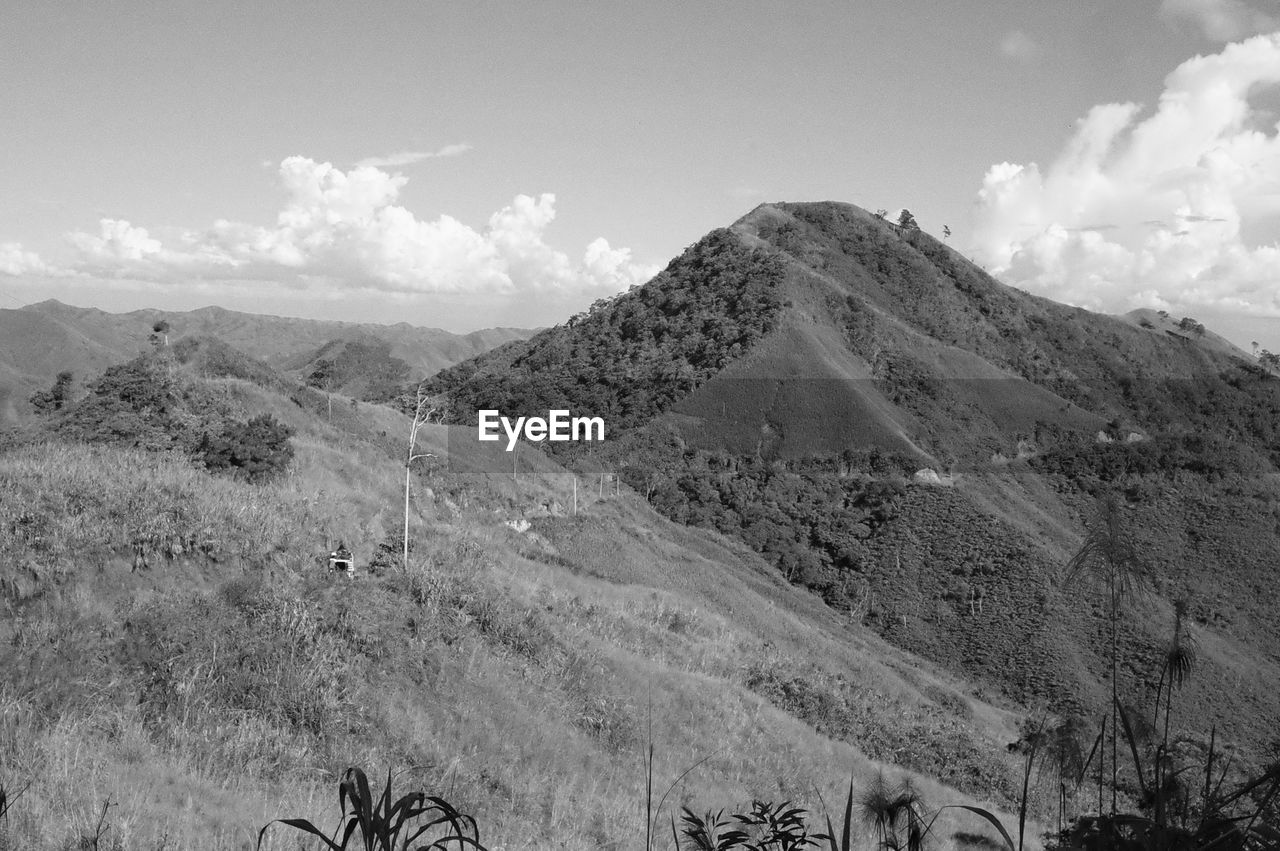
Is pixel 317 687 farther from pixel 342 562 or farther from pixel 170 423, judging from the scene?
pixel 170 423

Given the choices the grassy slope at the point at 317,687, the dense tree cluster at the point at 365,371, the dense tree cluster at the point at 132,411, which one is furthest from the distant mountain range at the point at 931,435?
the dense tree cluster at the point at 132,411

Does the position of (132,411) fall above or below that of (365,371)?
below

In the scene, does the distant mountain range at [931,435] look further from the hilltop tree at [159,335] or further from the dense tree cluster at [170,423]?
the hilltop tree at [159,335]

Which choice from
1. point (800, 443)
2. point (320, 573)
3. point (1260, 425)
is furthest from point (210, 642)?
point (1260, 425)

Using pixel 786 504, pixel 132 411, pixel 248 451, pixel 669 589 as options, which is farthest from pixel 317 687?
pixel 786 504

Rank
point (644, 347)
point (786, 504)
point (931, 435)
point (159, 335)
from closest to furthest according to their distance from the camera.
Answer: point (159, 335), point (786, 504), point (931, 435), point (644, 347)

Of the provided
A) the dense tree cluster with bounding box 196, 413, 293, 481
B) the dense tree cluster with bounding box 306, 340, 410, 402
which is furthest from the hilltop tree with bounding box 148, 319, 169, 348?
the dense tree cluster with bounding box 306, 340, 410, 402

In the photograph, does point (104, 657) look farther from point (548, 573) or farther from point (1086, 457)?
point (1086, 457)
